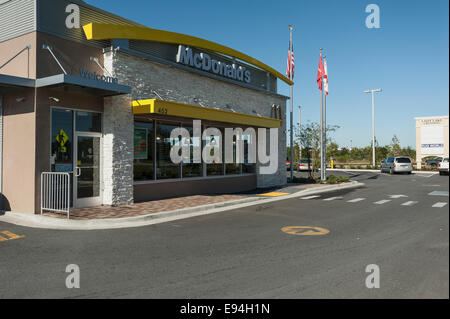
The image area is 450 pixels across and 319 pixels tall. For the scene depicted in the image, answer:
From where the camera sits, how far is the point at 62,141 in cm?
1053

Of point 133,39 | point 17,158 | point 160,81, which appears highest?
point 133,39

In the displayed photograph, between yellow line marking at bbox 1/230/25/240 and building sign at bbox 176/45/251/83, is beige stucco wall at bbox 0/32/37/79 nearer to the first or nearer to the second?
yellow line marking at bbox 1/230/25/240

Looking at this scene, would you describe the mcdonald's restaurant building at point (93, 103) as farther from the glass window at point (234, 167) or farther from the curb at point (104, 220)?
the glass window at point (234, 167)

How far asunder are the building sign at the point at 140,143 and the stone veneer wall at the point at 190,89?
1.31 metres

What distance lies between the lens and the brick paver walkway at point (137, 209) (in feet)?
32.0

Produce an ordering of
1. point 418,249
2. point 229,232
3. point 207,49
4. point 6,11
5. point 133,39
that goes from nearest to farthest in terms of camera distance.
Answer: point 418,249
point 229,232
point 6,11
point 133,39
point 207,49

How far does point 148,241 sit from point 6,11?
9.07 m

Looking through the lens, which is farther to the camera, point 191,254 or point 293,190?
point 293,190

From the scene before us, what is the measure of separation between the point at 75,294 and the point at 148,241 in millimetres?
2836

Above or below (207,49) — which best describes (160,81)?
below

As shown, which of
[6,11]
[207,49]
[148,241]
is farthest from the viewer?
[207,49]

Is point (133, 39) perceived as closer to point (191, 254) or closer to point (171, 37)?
point (171, 37)

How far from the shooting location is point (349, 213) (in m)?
10.4

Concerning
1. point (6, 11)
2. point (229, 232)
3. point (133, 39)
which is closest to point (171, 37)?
point (133, 39)
